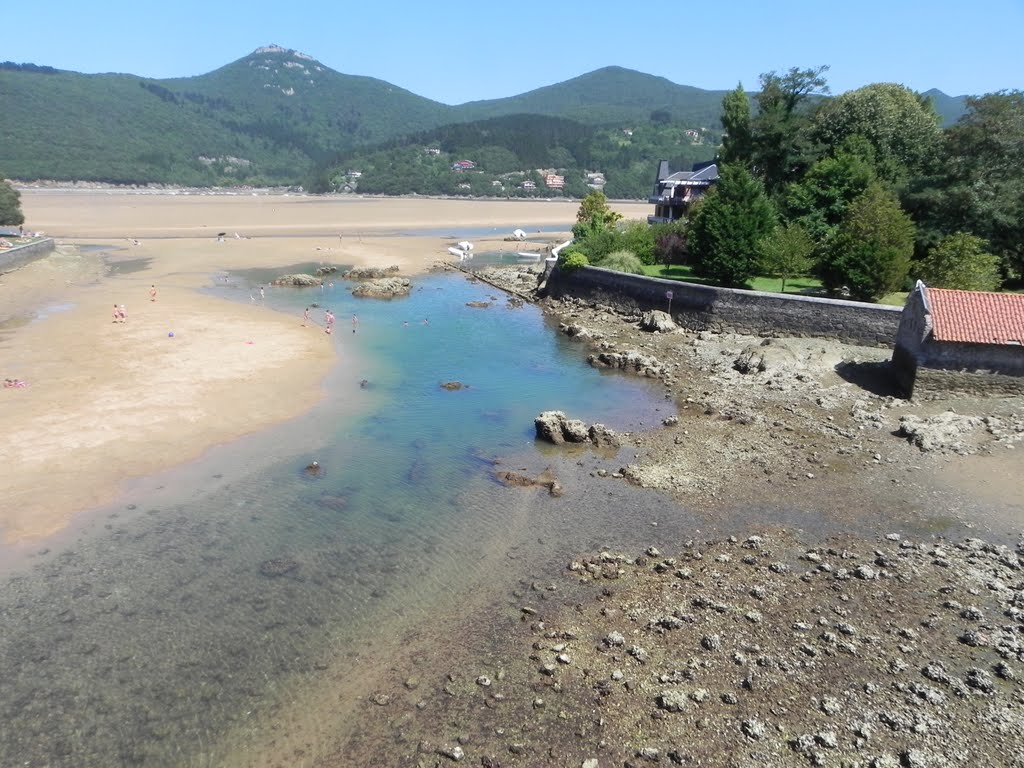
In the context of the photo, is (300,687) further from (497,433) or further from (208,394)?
(208,394)

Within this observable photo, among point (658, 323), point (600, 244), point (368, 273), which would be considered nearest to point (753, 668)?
point (658, 323)

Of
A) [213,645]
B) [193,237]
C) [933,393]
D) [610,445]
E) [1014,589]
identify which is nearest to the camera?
[213,645]

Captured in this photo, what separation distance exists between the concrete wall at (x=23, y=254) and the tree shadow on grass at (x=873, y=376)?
60.1 meters

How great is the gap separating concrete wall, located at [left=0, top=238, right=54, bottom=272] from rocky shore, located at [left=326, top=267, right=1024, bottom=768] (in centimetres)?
5162

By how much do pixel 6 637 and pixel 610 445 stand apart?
17.6 metres

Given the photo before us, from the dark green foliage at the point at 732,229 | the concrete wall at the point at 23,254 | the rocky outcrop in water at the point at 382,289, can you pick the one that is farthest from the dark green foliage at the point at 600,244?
the concrete wall at the point at 23,254

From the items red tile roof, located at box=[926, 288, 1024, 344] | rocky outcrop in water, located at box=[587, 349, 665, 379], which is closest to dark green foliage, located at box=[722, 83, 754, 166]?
rocky outcrop in water, located at box=[587, 349, 665, 379]

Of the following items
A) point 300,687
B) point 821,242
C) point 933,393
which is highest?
point 821,242

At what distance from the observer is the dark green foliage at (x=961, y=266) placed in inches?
1213

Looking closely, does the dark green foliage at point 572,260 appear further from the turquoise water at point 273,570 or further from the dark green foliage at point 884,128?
the turquoise water at point 273,570

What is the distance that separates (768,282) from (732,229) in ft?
17.1

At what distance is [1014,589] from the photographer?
15.3m

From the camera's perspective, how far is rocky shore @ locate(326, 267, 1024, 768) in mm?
11359

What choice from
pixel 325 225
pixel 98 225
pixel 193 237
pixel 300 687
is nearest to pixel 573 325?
pixel 300 687
